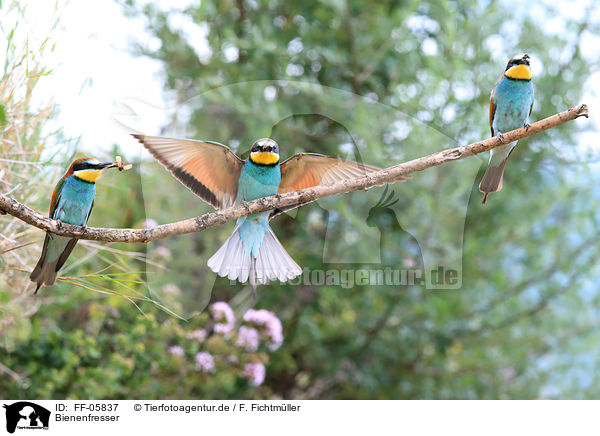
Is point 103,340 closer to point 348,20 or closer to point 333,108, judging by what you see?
Result: point 333,108

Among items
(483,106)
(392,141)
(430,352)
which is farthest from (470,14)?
(430,352)

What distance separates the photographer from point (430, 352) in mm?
2637

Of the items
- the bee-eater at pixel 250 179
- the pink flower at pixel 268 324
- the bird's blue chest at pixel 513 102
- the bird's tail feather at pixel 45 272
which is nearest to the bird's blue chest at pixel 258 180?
the bee-eater at pixel 250 179

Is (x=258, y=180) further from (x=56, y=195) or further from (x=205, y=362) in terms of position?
(x=205, y=362)

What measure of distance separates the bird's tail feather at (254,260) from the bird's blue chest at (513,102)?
58 centimetres

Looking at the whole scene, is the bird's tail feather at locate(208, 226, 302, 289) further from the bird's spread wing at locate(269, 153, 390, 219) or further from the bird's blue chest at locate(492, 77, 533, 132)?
the bird's blue chest at locate(492, 77, 533, 132)

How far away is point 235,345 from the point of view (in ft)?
6.42

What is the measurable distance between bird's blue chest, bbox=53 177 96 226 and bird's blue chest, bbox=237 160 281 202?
0.32 meters

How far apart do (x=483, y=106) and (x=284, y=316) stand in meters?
1.28

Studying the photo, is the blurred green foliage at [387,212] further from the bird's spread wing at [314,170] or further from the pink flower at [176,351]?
the bird's spread wing at [314,170]

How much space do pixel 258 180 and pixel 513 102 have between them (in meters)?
0.59
